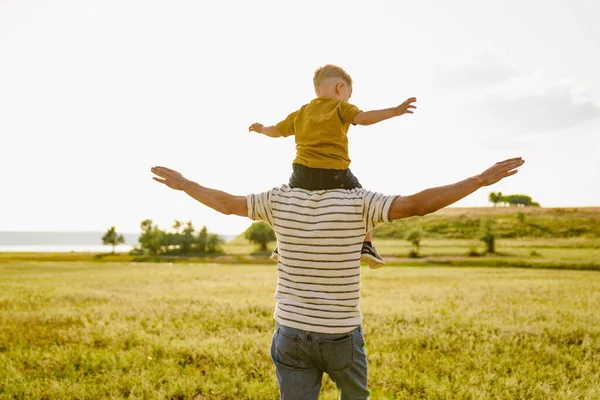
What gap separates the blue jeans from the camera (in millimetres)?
3396

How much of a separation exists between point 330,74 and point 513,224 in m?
117

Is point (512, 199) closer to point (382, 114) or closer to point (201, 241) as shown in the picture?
point (201, 241)

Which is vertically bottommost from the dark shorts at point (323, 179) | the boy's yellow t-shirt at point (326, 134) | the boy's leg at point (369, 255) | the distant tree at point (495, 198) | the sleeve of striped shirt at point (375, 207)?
the boy's leg at point (369, 255)

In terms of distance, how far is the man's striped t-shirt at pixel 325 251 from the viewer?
333cm

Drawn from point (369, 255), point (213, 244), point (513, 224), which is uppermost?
point (369, 255)

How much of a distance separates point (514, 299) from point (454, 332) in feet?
26.9

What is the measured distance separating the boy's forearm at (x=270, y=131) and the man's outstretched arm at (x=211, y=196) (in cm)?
67

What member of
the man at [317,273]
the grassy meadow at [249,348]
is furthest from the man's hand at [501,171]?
the grassy meadow at [249,348]

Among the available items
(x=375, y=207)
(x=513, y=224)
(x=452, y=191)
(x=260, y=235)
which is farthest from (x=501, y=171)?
(x=513, y=224)

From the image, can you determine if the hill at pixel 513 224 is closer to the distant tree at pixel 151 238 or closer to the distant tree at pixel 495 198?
the distant tree at pixel 495 198

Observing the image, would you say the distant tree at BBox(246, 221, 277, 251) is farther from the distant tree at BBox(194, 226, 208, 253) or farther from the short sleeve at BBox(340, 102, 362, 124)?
the short sleeve at BBox(340, 102, 362, 124)

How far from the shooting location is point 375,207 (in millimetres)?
3271

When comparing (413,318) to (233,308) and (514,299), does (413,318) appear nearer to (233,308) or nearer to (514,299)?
(233,308)

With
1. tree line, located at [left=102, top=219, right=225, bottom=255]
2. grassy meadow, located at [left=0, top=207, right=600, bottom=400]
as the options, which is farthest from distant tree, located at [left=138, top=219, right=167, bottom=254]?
grassy meadow, located at [left=0, top=207, right=600, bottom=400]
